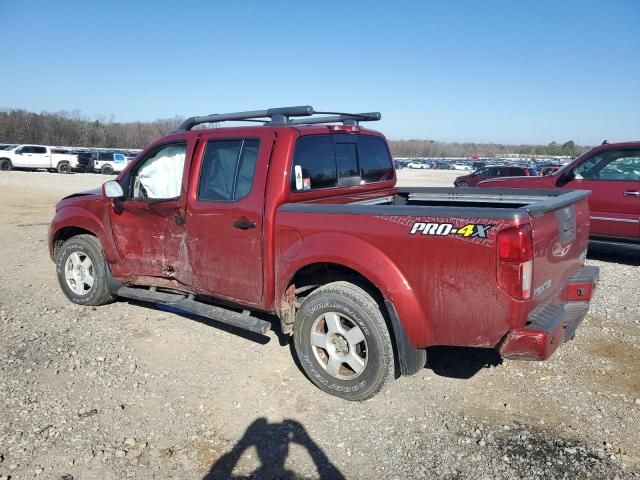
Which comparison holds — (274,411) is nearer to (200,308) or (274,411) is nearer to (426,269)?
(200,308)

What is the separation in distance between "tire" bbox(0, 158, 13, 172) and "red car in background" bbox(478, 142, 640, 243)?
34.7 metres

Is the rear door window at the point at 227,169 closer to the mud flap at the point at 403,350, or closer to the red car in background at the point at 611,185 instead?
the mud flap at the point at 403,350

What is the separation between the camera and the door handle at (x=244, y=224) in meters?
3.95

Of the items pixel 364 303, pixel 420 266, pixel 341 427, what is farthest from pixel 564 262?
pixel 341 427

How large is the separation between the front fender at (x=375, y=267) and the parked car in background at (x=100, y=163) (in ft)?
115

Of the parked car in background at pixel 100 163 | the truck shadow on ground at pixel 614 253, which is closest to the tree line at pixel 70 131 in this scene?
the parked car in background at pixel 100 163

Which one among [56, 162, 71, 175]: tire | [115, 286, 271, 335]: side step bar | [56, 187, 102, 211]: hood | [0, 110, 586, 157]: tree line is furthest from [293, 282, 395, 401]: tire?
[0, 110, 586, 157]: tree line

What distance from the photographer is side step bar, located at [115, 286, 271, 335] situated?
4.05m

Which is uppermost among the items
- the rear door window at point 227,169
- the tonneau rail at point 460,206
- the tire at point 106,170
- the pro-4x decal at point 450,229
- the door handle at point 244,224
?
the rear door window at point 227,169

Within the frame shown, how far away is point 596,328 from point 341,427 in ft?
10.3

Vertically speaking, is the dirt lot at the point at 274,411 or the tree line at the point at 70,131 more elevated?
the tree line at the point at 70,131

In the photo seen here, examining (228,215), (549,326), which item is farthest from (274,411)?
(549,326)

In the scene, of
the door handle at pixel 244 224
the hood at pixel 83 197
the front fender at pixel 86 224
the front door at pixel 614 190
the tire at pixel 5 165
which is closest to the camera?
the door handle at pixel 244 224

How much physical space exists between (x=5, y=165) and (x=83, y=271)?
33.0 metres
